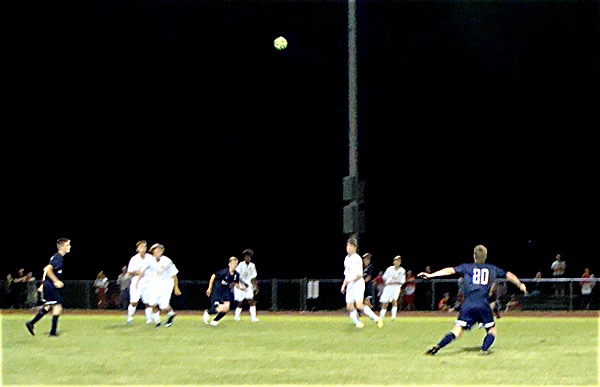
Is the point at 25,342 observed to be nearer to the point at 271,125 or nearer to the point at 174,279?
the point at 174,279

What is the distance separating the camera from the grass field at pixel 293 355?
12.8 meters

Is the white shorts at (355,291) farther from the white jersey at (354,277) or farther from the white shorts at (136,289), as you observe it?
the white shorts at (136,289)

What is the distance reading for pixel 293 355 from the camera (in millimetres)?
16078

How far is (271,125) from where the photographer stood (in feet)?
201

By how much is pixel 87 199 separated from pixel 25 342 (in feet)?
137

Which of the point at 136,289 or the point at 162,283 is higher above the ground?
the point at 162,283

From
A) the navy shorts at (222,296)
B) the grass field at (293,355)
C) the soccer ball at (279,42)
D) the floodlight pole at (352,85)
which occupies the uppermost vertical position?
the soccer ball at (279,42)

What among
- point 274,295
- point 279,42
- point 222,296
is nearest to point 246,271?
point 222,296

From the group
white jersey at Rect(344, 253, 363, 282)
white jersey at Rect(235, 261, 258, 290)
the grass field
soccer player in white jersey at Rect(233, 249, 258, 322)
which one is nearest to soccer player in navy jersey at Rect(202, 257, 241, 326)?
the grass field

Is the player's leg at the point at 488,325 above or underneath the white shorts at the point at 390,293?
above

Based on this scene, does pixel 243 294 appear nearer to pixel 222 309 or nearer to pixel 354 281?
pixel 222 309

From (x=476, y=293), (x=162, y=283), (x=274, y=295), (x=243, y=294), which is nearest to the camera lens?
(x=476, y=293)

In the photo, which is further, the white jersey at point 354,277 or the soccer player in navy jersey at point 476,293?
the white jersey at point 354,277

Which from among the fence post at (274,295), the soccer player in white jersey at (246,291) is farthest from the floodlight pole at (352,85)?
the fence post at (274,295)
